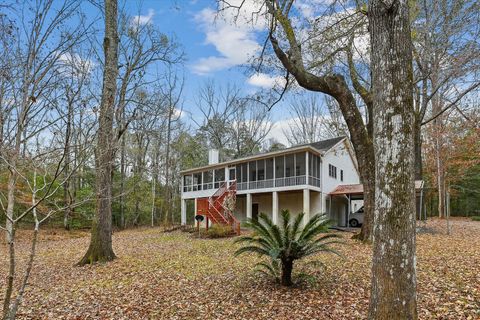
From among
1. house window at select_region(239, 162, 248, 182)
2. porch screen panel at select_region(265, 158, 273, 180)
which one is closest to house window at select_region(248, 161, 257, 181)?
house window at select_region(239, 162, 248, 182)

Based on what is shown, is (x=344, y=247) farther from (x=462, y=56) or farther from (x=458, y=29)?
(x=458, y=29)

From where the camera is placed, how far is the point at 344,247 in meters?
9.31

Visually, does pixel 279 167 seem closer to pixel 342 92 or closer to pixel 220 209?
pixel 220 209

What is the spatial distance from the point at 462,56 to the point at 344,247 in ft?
22.7

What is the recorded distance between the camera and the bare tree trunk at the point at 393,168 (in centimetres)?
288

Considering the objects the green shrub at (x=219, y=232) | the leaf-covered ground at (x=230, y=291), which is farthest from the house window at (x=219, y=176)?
the leaf-covered ground at (x=230, y=291)

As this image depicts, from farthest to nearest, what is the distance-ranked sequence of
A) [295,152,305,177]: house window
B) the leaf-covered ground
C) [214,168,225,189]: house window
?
[214,168,225,189]: house window, [295,152,305,177]: house window, the leaf-covered ground

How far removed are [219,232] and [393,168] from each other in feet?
42.0

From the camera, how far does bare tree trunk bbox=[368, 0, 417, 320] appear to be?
9.44 feet

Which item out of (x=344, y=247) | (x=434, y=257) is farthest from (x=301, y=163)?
(x=434, y=257)

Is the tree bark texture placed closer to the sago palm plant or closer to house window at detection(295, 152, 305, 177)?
the sago palm plant

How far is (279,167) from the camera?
65.0 feet

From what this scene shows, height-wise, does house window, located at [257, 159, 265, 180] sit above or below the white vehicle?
above

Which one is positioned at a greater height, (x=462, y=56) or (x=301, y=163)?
(x=462, y=56)
